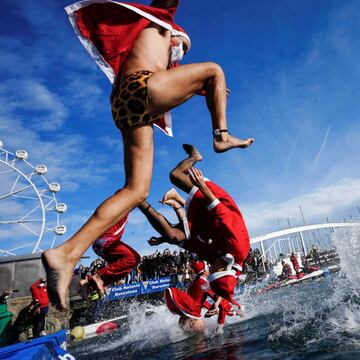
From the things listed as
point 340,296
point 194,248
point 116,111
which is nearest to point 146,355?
point 194,248

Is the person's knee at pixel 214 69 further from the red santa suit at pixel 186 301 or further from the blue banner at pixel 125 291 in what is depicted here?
the blue banner at pixel 125 291

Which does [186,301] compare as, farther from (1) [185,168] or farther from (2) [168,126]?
(2) [168,126]

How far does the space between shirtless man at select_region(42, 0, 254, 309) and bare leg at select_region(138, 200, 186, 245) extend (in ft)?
8.33

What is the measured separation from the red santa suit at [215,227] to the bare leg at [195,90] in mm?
2029

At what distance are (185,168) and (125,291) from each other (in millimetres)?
10222

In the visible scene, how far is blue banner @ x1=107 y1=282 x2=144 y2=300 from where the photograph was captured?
12884 mm

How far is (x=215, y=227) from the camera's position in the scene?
4.20 meters

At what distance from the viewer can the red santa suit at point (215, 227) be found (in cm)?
414

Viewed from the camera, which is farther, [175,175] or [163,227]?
[163,227]

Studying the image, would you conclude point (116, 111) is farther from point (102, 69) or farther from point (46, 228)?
point (46, 228)

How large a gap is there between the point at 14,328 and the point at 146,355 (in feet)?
19.9

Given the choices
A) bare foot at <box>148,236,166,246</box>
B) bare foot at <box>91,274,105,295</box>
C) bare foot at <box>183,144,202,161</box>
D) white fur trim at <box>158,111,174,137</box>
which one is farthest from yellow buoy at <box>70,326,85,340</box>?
white fur trim at <box>158,111,174,137</box>

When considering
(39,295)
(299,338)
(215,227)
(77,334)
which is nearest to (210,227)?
(215,227)

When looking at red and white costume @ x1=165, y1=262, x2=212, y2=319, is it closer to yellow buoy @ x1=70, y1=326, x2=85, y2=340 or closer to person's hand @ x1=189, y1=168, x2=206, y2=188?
person's hand @ x1=189, y1=168, x2=206, y2=188
